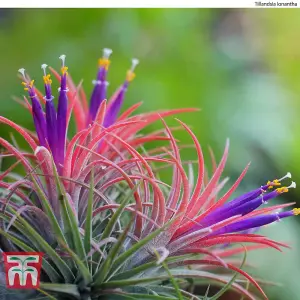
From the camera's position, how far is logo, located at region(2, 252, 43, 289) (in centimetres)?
45

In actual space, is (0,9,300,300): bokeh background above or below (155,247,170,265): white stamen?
above

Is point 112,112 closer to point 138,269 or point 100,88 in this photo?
point 100,88

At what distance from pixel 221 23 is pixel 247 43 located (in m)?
0.08

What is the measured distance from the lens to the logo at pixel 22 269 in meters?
0.45

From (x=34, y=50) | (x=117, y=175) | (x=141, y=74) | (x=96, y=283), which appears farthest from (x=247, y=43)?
(x=96, y=283)

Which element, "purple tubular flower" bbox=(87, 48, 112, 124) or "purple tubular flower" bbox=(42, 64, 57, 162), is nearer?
A: "purple tubular flower" bbox=(42, 64, 57, 162)

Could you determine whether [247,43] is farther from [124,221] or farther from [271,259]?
[124,221]

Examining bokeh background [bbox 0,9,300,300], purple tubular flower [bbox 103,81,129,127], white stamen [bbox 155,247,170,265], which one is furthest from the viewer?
bokeh background [bbox 0,9,300,300]

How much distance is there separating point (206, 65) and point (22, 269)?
869mm

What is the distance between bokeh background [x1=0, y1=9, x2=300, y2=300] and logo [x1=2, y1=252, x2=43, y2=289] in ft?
1.89

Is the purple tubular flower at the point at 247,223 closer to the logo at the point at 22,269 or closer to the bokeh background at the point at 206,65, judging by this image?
the logo at the point at 22,269

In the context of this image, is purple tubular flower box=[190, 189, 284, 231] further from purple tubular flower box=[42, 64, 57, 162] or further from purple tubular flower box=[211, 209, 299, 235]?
purple tubular flower box=[42, 64, 57, 162]
